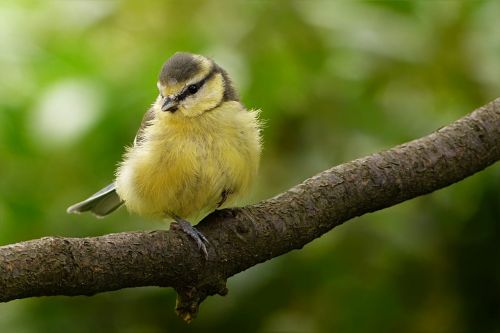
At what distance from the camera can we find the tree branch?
171 cm

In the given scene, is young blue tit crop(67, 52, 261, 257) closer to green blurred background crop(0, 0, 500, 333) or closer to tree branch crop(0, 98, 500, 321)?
green blurred background crop(0, 0, 500, 333)

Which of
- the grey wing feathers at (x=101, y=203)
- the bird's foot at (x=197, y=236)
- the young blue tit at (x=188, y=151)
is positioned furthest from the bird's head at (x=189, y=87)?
the bird's foot at (x=197, y=236)

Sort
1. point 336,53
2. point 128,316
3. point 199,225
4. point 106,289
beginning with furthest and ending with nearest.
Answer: point 336,53, point 128,316, point 199,225, point 106,289

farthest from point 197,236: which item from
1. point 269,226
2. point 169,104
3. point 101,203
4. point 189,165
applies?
point 101,203

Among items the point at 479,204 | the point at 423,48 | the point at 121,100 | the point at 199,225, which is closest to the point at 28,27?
the point at 121,100

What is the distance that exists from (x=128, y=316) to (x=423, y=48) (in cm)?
125

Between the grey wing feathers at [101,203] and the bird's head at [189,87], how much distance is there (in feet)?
1.08

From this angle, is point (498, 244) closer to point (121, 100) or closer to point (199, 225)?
point (199, 225)

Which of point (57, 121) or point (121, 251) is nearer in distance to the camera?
point (121, 251)

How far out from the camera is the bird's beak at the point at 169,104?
7.86 ft

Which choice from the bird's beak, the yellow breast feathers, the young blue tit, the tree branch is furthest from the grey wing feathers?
the tree branch

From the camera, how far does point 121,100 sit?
2.43 metres

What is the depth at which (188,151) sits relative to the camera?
7.70ft

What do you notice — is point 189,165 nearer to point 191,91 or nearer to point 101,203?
point 191,91
